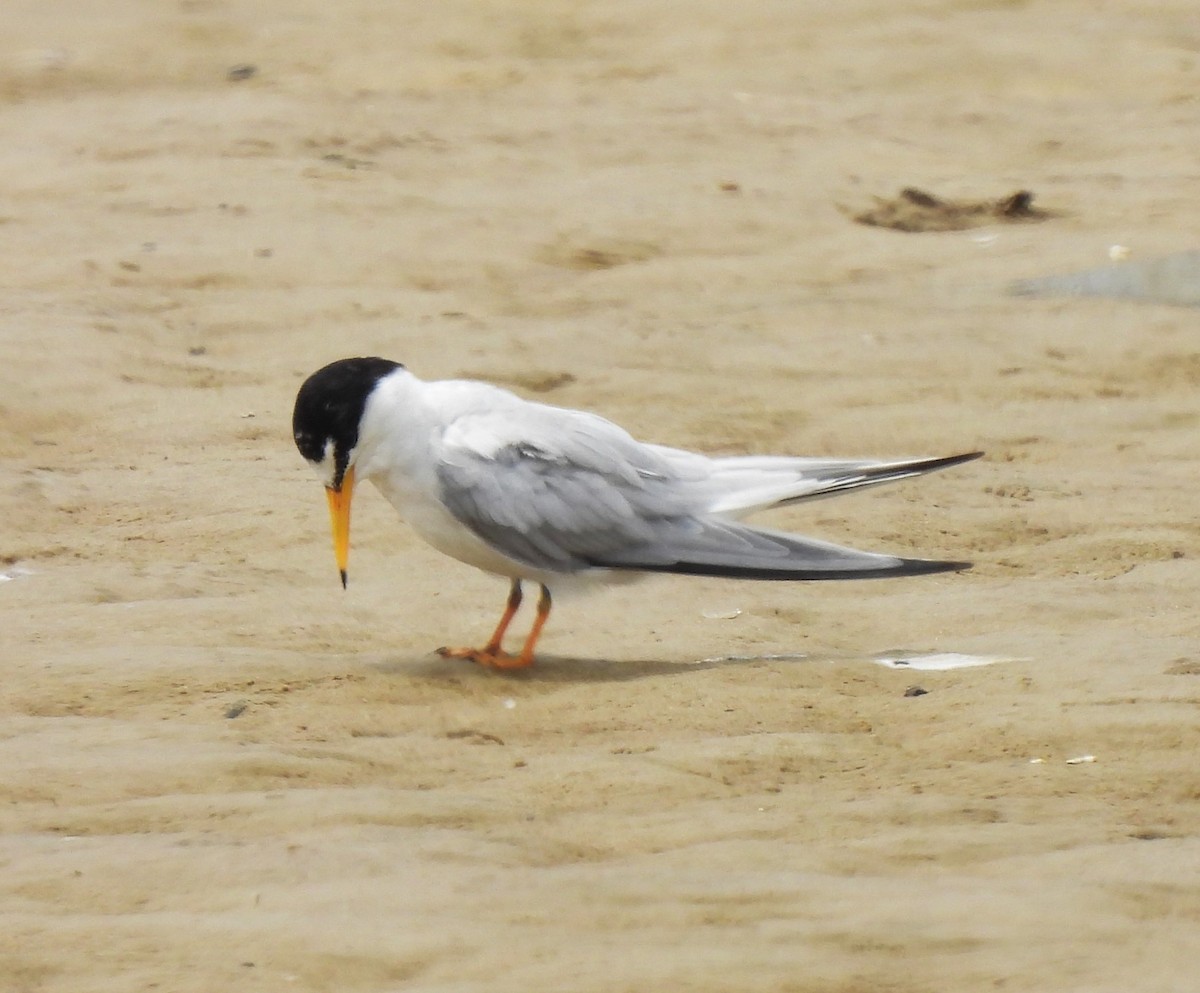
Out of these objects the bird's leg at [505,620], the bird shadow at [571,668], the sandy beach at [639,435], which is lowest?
the bird shadow at [571,668]

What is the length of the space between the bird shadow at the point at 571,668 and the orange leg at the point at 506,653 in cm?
1

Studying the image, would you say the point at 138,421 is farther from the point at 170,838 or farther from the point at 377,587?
the point at 170,838

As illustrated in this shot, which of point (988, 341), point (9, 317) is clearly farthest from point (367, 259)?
Answer: point (988, 341)

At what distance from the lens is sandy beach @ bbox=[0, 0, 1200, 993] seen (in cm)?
305

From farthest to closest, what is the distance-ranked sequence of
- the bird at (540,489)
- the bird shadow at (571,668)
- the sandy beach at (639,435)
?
1. the bird at (540,489)
2. the bird shadow at (571,668)
3. the sandy beach at (639,435)

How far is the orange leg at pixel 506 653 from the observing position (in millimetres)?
4551

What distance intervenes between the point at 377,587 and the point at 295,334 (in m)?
1.87

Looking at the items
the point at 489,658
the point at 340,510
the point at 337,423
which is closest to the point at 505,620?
the point at 489,658

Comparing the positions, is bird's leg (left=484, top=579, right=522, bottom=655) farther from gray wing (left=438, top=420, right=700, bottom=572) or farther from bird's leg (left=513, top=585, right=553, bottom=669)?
gray wing (left=438, top=420, right=700, bottom=572)

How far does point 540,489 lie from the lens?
467 cm

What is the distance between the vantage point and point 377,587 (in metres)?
5.14

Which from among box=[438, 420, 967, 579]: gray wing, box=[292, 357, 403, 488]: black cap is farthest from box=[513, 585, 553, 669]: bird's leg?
box=[292, 357, 403, 488]: black cap

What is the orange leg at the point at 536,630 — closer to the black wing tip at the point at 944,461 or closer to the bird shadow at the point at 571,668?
the bird shadow at the point at 571,668

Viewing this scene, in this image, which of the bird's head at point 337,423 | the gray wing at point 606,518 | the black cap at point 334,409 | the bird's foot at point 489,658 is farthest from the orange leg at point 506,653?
the black cap at point 334,409
